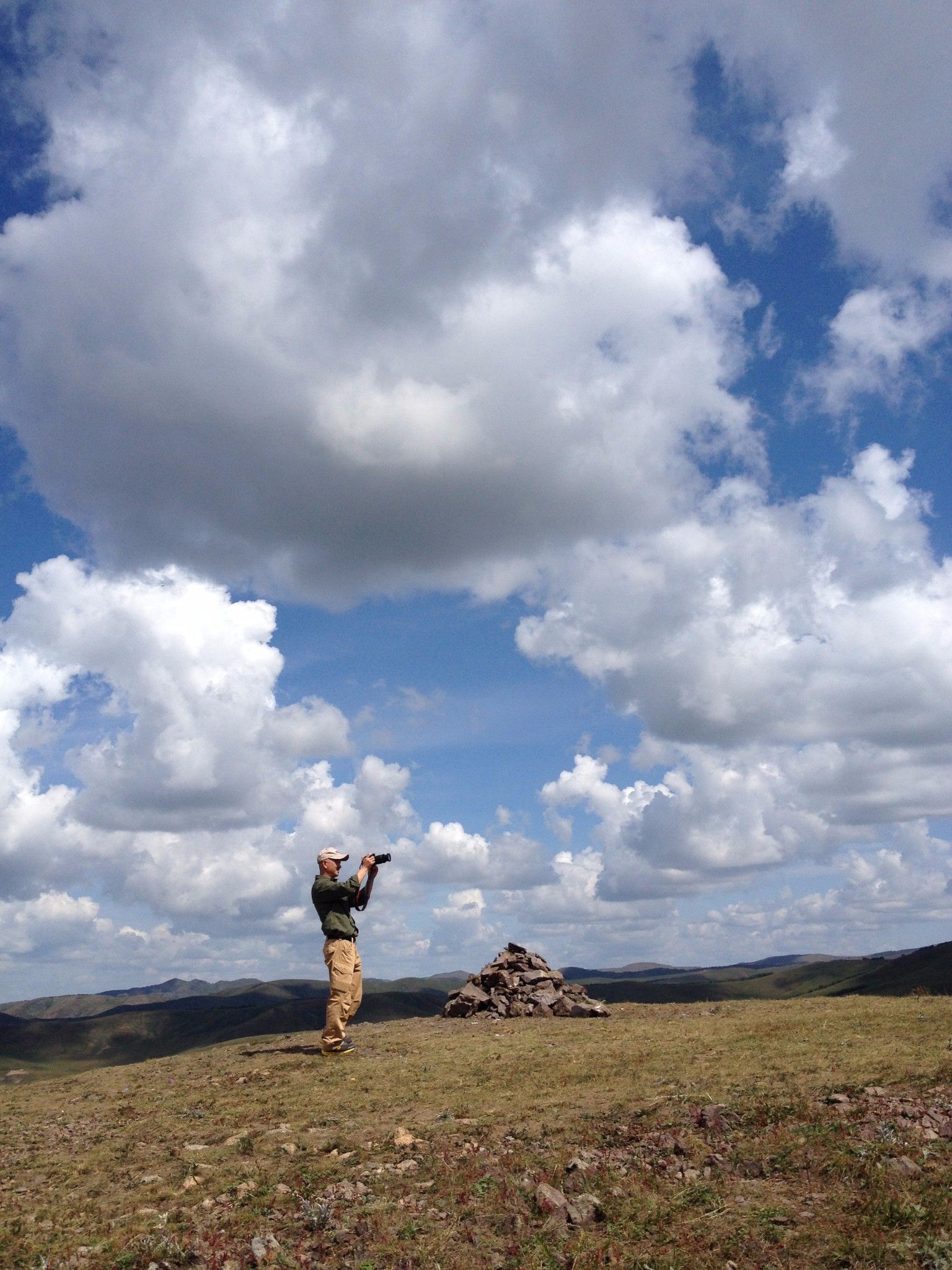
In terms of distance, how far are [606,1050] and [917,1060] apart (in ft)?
17.0

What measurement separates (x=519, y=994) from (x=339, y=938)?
26.2 ft

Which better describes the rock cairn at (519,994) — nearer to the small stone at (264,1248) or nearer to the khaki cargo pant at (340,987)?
the khaki cargo pant at (340,987)

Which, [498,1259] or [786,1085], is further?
[786,1085]

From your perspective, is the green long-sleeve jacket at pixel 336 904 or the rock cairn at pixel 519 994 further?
the rock cairn at pixel 519 994

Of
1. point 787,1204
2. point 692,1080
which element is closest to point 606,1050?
point 692,1080

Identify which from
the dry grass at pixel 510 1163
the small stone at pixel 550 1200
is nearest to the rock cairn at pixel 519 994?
the dry grass at pixel 510 1163

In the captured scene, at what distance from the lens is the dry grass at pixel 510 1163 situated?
689cm

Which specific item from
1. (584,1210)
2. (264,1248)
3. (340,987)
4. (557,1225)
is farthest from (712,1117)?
(340,987)

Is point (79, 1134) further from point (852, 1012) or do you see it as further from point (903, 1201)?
point (852, 1012)

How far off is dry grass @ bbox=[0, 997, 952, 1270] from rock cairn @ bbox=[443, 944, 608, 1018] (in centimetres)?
717

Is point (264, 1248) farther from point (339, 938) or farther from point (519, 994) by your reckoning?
point (519, 994)

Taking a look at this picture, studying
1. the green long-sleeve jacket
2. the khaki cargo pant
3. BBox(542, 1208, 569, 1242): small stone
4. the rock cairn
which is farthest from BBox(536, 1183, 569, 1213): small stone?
the rock cairn

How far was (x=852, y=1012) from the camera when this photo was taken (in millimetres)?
18125

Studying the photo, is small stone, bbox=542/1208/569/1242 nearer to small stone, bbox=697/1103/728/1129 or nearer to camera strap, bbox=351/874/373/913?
small stone, bbox=697/1103/728/1129
